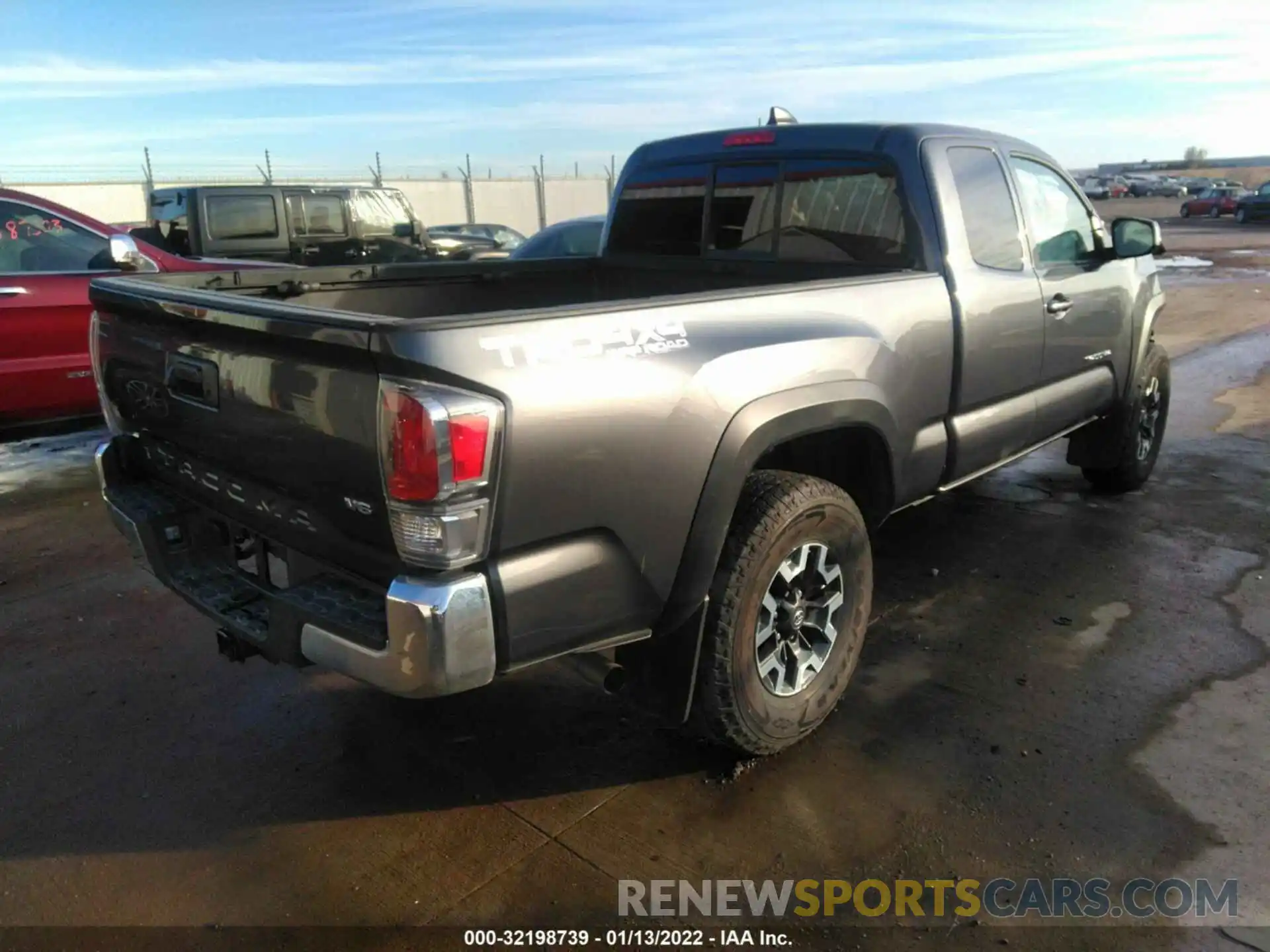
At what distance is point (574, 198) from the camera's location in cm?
3800

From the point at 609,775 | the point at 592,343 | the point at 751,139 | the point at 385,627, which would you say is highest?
the point at 751,139

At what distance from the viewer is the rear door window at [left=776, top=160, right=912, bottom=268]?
150 inches

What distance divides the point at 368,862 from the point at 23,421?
16.2 feet

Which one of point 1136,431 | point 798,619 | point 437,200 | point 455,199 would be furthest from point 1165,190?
point 798,619

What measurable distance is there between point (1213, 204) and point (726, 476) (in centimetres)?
4747

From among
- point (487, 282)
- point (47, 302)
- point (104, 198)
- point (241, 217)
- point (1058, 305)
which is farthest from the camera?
point (104, 198)

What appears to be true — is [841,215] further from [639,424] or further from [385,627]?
[385,627]

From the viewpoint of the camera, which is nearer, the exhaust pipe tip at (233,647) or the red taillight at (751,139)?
the exhaust pipe tip at (233,647)

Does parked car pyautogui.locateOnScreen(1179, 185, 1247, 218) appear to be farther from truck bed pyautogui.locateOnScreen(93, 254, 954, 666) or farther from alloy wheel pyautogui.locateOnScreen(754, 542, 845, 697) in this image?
truck bed pyautogui.locateOnScreen(93, 254, 954, 666)

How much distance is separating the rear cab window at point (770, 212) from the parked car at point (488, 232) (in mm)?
16002

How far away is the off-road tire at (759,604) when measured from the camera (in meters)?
2.85

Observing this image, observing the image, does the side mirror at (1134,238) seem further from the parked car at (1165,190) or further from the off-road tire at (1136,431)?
the parked car at (1165,190)

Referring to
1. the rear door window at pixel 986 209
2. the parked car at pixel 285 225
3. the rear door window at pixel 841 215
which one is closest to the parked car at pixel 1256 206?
the parked car at pixel 285 225

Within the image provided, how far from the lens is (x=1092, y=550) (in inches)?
194
